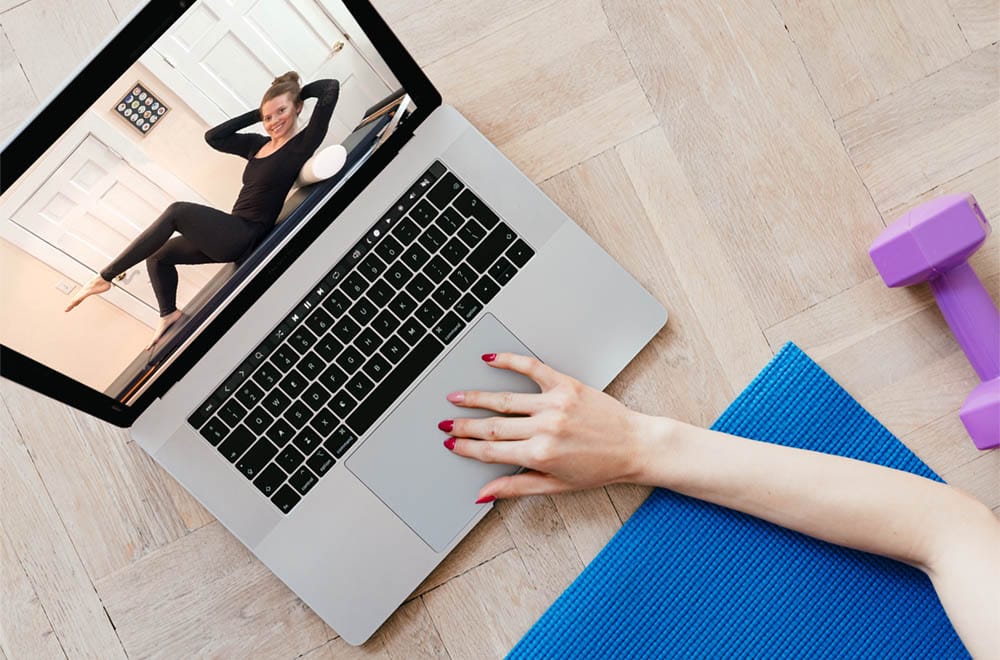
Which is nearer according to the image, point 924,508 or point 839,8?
point 924,508

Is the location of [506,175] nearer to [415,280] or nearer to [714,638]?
[415,280]

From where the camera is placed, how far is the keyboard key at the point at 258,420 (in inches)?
26.5

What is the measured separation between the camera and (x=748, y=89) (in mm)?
777

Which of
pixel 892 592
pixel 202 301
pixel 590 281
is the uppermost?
pixel 202 301

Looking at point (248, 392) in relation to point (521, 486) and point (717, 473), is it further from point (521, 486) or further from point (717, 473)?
point (717, 473)

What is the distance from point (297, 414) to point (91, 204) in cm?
24

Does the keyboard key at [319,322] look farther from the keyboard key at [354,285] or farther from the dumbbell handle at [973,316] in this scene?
the dumbbell handle at [973,316]

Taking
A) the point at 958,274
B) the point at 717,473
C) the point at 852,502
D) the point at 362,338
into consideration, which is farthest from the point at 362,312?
the point at 958,274

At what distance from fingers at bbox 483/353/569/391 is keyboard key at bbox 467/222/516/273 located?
8 cm

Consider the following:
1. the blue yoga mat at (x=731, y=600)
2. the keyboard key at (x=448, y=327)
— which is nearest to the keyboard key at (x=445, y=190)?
the keyboard key at (x=448, y=327)

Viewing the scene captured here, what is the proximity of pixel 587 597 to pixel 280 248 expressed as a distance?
44 cm

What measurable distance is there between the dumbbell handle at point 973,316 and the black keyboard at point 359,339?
44 centimetres

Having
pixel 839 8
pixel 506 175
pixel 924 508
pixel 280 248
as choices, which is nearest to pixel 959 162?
pixel 839 8

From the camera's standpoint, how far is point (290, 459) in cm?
68
